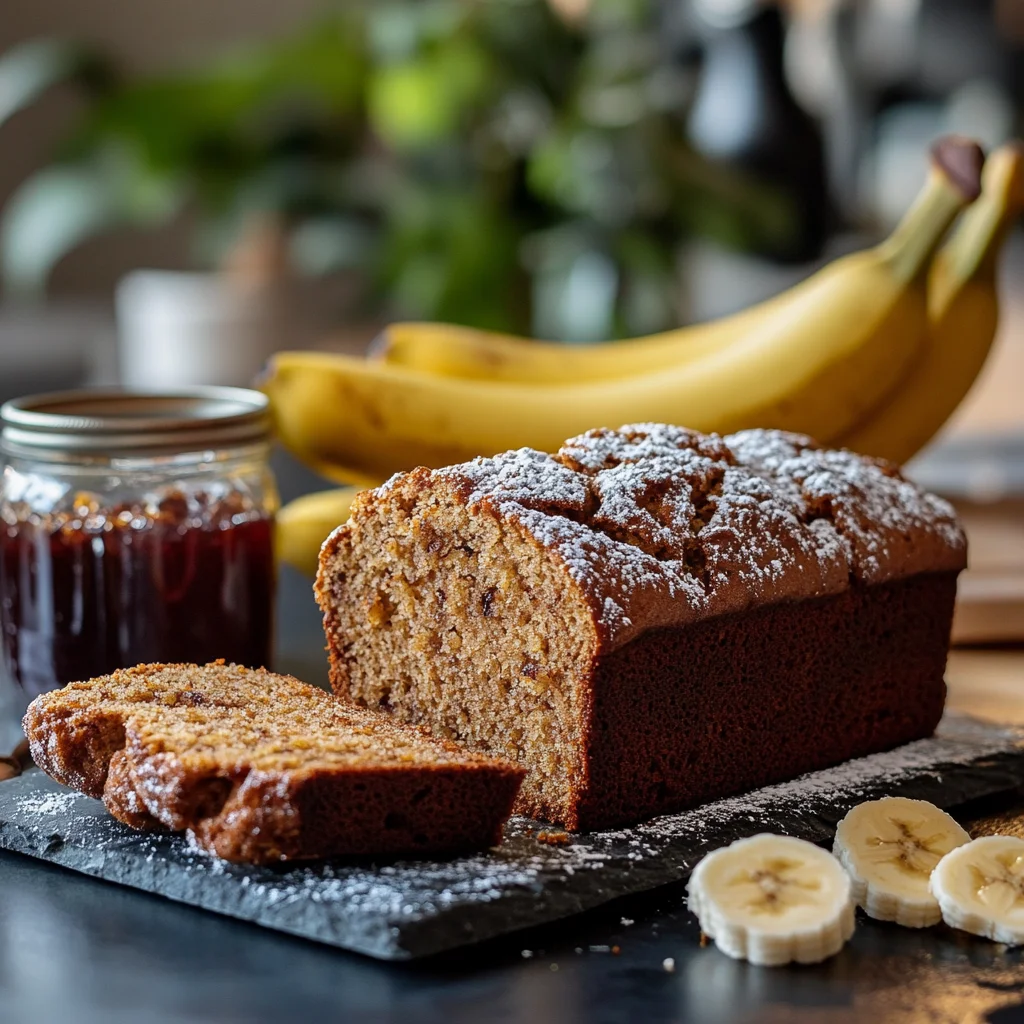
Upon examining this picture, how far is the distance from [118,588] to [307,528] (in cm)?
54

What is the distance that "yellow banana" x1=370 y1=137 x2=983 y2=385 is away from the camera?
119 inches

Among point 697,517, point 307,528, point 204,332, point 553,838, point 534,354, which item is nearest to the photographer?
point 553,838

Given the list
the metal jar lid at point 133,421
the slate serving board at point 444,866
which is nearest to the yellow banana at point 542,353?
the metal jar lid at point 133,421

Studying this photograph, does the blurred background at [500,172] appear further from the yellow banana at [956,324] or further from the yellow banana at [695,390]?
the yellow banana at [695,390]

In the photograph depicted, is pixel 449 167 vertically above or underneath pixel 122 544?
above

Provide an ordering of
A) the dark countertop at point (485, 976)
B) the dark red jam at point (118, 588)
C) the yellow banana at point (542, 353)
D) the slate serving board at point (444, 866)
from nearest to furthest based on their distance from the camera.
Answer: the dark countertop at point (485, 976), the slate serving board at point (444, 866), the dark red jam at point (118, 588), the yellow banana at point (542, 353)

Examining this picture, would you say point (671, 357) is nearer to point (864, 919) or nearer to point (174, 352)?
point (864, 919)

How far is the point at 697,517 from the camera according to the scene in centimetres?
193

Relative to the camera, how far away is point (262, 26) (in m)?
8.34

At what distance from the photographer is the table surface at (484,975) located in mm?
1414

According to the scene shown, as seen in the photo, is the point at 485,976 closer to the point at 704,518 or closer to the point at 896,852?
the point at 896,852

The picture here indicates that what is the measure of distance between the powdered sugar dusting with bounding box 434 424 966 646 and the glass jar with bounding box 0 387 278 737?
0.60m

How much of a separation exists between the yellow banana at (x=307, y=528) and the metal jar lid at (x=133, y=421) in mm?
340

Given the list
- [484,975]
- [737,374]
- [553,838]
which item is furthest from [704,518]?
[737,374]
